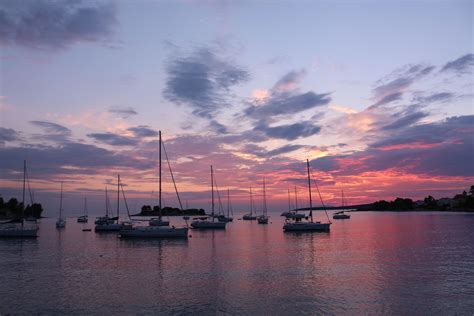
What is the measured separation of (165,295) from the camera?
25.2 meters

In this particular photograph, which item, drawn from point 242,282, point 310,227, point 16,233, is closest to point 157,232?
point 16,233

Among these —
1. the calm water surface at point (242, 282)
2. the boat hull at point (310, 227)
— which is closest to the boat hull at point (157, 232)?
the calm water surface at point (242, 282)

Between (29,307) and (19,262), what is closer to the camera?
(29,307)

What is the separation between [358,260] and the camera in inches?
1576

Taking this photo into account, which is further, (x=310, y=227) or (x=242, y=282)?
A: (x=310, y=227)

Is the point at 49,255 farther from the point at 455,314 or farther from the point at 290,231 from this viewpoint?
the point at 290,231

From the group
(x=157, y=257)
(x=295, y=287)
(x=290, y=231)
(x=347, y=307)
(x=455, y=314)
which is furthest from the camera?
(x=290, y=231)

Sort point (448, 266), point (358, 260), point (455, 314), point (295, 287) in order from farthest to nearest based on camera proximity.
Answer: point (358, 260) < point (448, 266) < point (295, 287) < point (455, 314)

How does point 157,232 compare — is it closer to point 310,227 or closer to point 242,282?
point 310,227

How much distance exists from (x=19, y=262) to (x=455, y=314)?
3841cm

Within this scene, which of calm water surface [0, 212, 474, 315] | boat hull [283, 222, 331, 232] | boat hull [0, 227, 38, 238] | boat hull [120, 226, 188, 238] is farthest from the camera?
boat hull [283, 222, 331, 232]

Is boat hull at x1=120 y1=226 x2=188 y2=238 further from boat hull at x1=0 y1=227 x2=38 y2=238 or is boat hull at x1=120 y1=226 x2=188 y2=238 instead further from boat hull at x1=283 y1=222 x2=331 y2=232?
boat hull at x1=283 y1=222 x2=331 y2=232

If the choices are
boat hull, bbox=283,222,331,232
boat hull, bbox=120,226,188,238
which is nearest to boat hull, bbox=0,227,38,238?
boat hull, bbox=120,226,188,238

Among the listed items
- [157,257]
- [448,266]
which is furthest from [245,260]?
[448,266]
